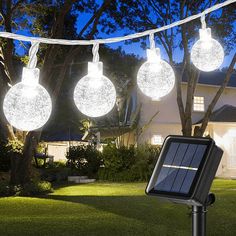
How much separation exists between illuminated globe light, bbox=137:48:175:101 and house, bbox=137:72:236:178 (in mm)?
17086

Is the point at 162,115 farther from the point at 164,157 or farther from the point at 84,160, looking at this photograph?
the point at 164,157

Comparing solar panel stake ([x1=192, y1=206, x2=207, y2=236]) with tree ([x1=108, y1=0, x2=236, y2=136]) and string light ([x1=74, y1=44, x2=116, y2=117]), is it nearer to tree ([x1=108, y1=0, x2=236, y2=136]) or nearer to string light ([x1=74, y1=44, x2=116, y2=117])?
string light ([x1=74, y1=44, x2=116, y2=117])

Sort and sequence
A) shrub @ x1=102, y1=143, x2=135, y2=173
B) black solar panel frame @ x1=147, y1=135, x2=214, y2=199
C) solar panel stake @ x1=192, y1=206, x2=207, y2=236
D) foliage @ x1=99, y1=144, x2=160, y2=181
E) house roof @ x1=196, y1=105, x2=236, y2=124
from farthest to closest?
house roof @ x1=196, y1=105, x2=236, y2=124, shrub @ x1=102, y1=143, x2=135, y2=173, foliage @ x1=99, y1=144, x2=160, y2=181, solar panel stake @ x1=192, y1=206, x2=207, y2=236, black solar panel frame @ x1=147, y1=135, x2=214, y2=199

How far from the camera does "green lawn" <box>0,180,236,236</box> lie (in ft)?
22.2

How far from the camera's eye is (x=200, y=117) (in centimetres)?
2405

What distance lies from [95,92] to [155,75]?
87 cm

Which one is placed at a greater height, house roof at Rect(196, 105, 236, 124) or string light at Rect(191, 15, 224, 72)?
house roof at Rect(196, 105, 236, 124)

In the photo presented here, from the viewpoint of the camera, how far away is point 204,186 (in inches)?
57.9

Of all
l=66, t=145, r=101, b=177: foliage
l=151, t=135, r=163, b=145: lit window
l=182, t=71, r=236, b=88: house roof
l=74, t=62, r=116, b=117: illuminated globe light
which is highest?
l=182, t=71, r=236, b=88: house roof

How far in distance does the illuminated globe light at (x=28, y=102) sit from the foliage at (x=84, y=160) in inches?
665

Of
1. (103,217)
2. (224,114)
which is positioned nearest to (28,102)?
(103,217)

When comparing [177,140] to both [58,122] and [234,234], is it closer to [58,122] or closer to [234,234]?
[234,234]

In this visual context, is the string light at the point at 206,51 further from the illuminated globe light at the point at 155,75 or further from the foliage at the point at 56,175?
the foliage at the point at 56,175

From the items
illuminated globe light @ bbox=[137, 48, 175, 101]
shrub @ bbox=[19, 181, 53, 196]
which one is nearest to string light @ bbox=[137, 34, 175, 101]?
illuminated globe light @ bbox=[137, 48, 175, 101]
